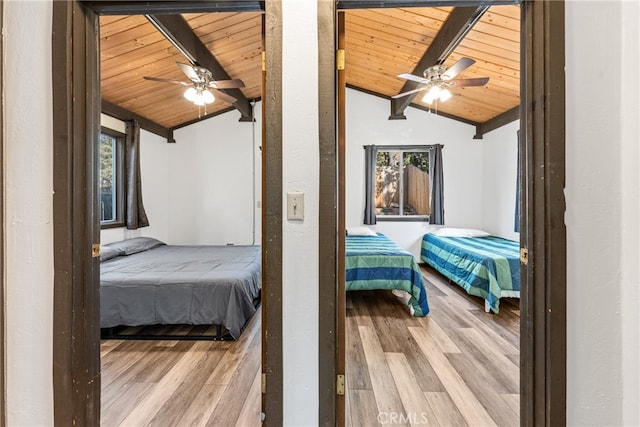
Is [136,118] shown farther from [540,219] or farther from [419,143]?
[540,219]

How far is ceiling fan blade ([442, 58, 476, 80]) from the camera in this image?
8.48 feet

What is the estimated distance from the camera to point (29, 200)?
1242 millimetres

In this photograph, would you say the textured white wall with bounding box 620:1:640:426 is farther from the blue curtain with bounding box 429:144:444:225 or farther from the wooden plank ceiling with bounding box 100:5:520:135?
the blue curtain with bounding box 429:144:444:225

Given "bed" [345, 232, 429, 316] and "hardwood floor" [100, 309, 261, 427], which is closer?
"hardwood floor" [100, 309, 261, 427]

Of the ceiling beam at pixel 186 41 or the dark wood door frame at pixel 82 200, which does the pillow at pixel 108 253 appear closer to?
the ceiling beam at pixel 186 41

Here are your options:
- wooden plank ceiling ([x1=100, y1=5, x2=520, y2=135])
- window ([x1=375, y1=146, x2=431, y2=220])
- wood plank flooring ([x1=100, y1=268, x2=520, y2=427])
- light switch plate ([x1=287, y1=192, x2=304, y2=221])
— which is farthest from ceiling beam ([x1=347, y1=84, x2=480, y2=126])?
light switch plate ([x1=287, y1=192, x2=304, y2=221])

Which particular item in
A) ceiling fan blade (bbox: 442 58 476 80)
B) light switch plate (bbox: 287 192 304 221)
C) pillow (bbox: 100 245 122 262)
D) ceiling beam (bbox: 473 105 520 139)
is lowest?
pillow (bbox: 100 245 122 262)

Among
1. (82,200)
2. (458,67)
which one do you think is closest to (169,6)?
(82,200)

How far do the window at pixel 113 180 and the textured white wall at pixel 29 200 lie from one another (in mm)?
3309

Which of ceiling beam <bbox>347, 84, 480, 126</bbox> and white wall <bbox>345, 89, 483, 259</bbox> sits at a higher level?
ceiling beam <bbox>347, 84, 480, 126</bbox>

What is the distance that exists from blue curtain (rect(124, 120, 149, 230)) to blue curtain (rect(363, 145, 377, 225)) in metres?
3.42

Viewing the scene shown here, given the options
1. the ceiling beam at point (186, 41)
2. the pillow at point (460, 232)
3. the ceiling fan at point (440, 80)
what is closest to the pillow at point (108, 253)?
the ceiling beam at point (186, 41)

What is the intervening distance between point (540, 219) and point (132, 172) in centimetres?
463

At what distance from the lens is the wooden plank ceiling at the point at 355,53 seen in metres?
2.77
